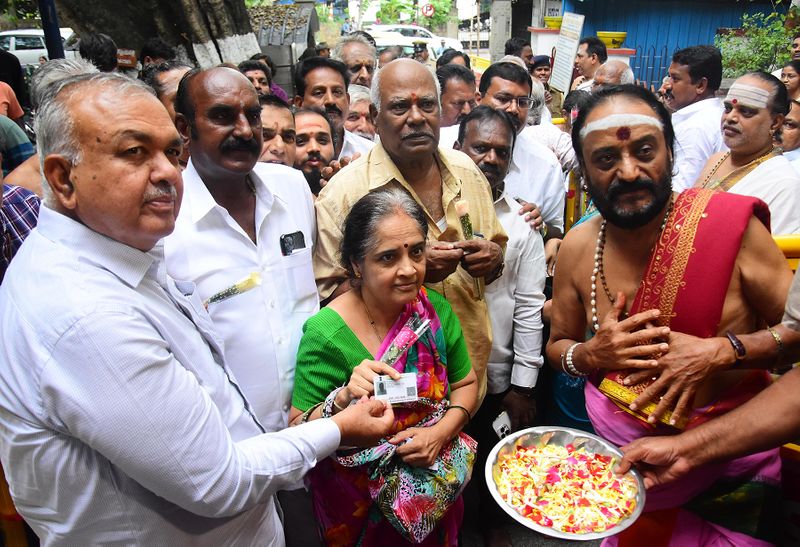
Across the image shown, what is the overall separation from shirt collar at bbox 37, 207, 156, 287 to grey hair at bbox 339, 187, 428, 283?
935 millimetres

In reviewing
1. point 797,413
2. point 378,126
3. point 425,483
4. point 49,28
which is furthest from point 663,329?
point 49,28

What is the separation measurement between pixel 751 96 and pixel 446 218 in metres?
2.69

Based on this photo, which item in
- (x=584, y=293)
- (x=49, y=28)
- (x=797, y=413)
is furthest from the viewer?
(x=49, y=28)

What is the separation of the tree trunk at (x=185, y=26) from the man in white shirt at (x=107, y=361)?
1141cm

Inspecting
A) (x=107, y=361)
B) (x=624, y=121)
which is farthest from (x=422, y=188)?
(x=107, y=361)

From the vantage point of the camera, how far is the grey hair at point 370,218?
2.19m

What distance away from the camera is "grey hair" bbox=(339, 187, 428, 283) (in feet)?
7.17

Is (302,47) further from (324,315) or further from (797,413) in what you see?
(797,413)

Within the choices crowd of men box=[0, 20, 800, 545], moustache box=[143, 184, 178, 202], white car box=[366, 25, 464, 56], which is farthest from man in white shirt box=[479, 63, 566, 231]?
white car box=[366, 25, 464, 56]

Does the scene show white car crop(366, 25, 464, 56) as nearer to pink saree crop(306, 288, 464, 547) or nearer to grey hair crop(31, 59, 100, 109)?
grey hair crop(31, 59, 100, 109)

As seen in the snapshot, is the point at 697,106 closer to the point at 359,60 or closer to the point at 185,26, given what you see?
the point at 359,60

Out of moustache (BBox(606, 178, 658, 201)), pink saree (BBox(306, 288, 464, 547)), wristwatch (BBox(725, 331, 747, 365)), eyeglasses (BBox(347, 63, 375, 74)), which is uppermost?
eyeglasses (BBox(347, 63, 375, 74))

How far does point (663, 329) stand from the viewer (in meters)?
1.84

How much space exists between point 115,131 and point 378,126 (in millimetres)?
1638
